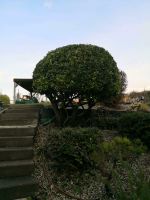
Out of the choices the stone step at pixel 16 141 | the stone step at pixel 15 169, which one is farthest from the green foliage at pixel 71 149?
the stone step at pixel 16 141

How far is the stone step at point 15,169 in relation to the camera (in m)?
6.33

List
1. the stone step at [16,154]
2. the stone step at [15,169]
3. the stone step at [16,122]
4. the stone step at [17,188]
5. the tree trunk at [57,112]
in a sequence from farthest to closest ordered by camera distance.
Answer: the tree trunk at [57,112], the stone step at [16,122], the stone step at [16,154], the stone step at [15,169], the stone step at [17,188]

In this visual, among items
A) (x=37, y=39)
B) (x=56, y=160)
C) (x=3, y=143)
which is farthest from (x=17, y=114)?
(x=56, y=160)

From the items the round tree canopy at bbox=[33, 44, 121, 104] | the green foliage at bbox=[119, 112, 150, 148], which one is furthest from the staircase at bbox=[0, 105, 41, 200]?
the green foliage at bbox=[119, 112, 150, 148]

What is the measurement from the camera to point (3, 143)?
740 cm

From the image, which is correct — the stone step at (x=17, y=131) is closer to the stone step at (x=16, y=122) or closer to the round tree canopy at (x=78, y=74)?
the stone step at (x=16, y=122)

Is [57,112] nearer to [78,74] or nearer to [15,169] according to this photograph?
[78,74]

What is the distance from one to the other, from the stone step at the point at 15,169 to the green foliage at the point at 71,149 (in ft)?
1.56

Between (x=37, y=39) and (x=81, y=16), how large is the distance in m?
1.78

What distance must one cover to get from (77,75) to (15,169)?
130 inches

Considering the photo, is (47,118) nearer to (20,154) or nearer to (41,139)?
(41,139)

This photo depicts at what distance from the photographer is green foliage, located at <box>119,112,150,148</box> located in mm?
7504

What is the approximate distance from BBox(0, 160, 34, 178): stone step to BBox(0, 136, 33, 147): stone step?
0.87 m

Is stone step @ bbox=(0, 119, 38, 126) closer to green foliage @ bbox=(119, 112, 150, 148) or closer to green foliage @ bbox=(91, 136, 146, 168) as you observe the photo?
green foliage @ bbox=(119, 112, 150, 148)
